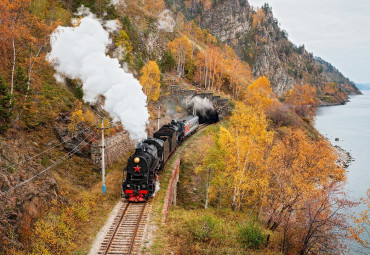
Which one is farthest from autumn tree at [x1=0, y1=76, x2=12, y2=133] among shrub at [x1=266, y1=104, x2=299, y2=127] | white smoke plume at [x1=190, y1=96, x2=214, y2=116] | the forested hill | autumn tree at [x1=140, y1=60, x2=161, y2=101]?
the forested hill

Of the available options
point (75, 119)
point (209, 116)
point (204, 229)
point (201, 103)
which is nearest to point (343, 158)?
point (209, 116)

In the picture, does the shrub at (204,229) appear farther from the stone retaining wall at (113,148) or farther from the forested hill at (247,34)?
the forested hill at (247,34)

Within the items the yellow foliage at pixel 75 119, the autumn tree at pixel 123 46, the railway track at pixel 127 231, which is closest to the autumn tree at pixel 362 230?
the railway track at pixel 127 231

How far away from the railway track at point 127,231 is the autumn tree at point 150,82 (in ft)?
87.2

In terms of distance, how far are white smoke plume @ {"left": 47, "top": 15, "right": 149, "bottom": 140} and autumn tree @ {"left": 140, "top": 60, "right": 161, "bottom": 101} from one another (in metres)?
10.2

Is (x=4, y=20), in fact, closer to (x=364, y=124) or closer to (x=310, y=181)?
(x=310, y=181)

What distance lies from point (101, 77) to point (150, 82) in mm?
16399

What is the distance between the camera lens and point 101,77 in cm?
2897

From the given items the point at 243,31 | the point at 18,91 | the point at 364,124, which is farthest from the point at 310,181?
the point at 243,31

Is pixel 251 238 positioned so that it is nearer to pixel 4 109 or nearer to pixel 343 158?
pixel 4 109

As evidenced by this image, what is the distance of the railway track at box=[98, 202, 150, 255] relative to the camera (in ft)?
47.3

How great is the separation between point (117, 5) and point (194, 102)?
3208cm

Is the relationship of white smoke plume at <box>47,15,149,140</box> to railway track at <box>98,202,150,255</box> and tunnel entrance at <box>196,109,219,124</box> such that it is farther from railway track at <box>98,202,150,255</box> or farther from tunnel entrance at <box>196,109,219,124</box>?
tunnel entrance at <box>196,109,219,124</box>

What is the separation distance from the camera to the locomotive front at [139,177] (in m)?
19.7
